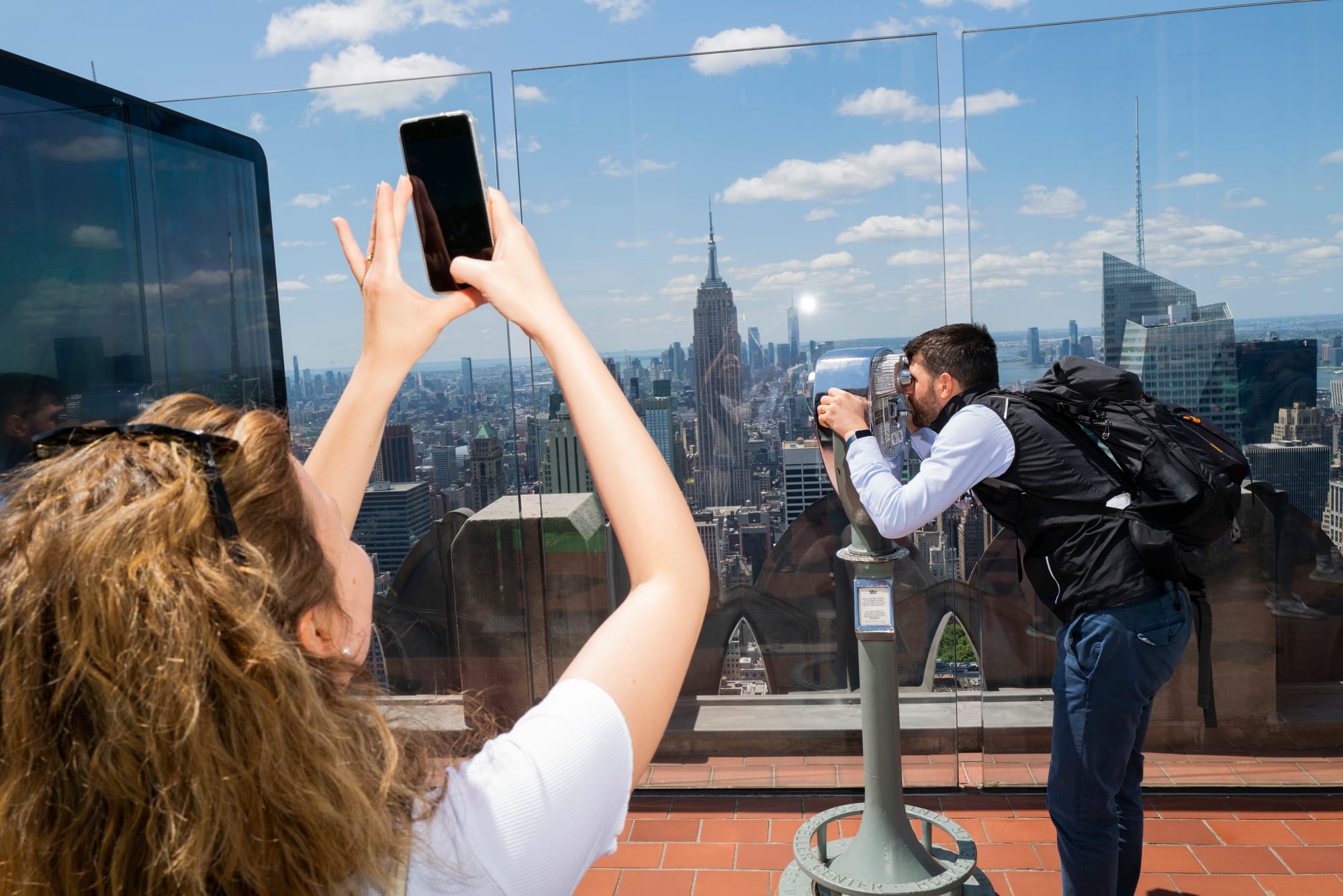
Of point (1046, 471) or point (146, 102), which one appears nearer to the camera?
point (146, 102)

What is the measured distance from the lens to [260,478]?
2.19 feet

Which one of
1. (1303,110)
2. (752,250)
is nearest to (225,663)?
(752,250)

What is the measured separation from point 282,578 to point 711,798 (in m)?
3.02

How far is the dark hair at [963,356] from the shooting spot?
250 centimetres

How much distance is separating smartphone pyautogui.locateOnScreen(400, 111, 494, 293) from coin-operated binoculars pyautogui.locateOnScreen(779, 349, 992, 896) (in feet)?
5.01

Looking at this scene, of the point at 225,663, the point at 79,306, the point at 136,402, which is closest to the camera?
the point at 225,663

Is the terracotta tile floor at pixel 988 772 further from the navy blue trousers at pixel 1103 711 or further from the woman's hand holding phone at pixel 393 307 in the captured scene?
the woman's hand holding phone at pixel 393 307

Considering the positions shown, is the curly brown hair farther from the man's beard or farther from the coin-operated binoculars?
the man's beard

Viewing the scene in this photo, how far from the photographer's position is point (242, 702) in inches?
23.2

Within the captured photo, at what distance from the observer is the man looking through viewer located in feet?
6.93

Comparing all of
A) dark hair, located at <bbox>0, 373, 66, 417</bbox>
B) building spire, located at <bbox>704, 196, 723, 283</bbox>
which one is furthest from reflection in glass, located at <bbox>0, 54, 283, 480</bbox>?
building spire, located at <bbox>704, 196, 723, 283</bbox>

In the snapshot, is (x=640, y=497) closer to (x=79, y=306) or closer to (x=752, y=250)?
(x=79, y=306)

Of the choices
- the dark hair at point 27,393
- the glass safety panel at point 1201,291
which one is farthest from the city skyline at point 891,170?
the dark hair at point 27,393

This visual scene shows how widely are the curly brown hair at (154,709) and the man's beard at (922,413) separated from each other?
6.96 ft
